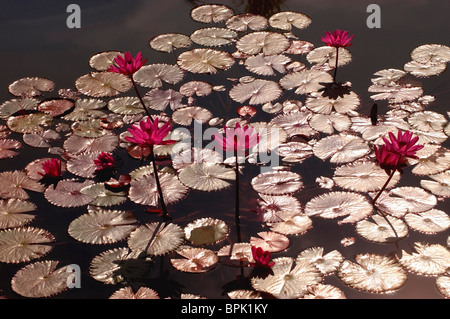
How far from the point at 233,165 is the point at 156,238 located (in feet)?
2.33

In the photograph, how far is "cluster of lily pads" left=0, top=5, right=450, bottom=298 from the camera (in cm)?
263

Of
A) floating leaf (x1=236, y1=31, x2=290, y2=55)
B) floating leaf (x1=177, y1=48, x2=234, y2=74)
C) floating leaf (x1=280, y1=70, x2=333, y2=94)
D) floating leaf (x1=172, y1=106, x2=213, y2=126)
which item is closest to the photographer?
floating leaf (x1=172, y1=106, x2=213, y2=126)

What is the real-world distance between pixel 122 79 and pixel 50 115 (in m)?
0.61

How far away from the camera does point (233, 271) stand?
8.64ft

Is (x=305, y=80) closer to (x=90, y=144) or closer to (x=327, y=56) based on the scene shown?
(x=327, y=56)

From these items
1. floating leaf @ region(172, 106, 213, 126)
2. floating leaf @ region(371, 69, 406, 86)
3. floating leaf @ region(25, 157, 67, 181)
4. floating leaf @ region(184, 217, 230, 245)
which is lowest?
floating leaf @ region(184, 217, 230, 245)

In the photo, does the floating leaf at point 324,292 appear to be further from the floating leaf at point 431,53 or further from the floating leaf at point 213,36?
the floating leaf at point 213,36

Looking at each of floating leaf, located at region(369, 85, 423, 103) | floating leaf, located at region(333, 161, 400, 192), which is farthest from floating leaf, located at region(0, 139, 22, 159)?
floating leaf, located at region(369, 85, 423, 103)

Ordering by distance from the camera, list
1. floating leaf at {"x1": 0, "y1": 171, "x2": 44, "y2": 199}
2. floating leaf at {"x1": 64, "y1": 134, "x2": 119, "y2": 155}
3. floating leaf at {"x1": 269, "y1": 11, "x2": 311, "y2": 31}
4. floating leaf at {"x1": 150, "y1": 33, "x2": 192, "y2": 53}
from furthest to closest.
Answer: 1. floating leaf at {"x1": 269, "y1": 11, "x2": 311, "y2": 31}
2. floating leaf at {"x1": 150, "y1": 33, "x2": 192, "y2": 53}
3. floating leaf at {"x1": 64, "y1": 134, "x2": 119, "y2": 155}
4. floating leaf at {"x1": 0, "y1": 171, "x2": 44, "y2": 199}

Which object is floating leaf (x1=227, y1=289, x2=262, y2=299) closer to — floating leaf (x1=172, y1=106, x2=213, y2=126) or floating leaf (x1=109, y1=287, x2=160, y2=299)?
floating leaf (x1=109, y1=287, x2=160, y2=299)

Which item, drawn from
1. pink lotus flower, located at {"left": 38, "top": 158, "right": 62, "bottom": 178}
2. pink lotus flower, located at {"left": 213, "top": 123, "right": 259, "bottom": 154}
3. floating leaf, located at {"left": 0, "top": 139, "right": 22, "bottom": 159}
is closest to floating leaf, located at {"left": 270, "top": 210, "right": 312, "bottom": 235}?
pink lotus flower, located at {"left": 213, "top": 123, "right": 259, "bottom": 154}

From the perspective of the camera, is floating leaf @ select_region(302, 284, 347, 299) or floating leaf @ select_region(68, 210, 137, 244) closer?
floating leaf @ select_region(302, 284, 347, 299)

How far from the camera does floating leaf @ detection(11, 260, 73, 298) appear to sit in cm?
253

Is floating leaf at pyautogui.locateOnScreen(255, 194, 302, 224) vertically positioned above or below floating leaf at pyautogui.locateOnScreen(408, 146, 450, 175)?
below
